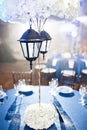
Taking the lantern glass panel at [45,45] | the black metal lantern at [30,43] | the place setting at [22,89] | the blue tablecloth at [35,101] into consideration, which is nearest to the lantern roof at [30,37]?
the black metal lantern at [30,43]

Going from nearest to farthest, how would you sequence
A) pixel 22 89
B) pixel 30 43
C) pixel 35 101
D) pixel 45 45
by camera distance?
pixel 30 43, pixel 45 45, pixel 35 101, pixel 22 89

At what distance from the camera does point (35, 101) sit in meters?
2.57

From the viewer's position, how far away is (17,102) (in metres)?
2.55

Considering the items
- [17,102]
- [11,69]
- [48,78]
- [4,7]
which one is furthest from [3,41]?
[4,7]

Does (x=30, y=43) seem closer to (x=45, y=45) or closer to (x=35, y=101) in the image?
(x=45, y=45)

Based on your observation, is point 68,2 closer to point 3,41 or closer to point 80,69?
point 80,69

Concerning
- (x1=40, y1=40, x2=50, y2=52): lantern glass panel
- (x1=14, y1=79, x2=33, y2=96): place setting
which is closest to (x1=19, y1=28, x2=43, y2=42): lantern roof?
(x1=40, y1=40, x2=50, y2=52): lantern glass panel

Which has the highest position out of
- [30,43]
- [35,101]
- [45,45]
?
[30,43]

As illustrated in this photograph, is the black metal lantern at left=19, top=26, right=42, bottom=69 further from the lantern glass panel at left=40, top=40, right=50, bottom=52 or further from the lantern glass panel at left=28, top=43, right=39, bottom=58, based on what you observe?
the lantern glass panel at left=40, top=40, right=50, bottom=52

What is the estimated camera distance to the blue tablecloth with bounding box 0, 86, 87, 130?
202 centimetres

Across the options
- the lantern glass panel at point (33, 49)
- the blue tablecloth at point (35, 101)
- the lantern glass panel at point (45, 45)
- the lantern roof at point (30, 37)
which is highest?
the lantern roof at point (30, 37)

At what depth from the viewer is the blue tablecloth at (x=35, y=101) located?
2.02 m

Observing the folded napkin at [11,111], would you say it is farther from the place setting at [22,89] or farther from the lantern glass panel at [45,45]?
the lantern glass panel at [45,45]

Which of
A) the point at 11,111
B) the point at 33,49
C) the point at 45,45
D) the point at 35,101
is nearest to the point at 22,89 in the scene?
the point at 35,101
